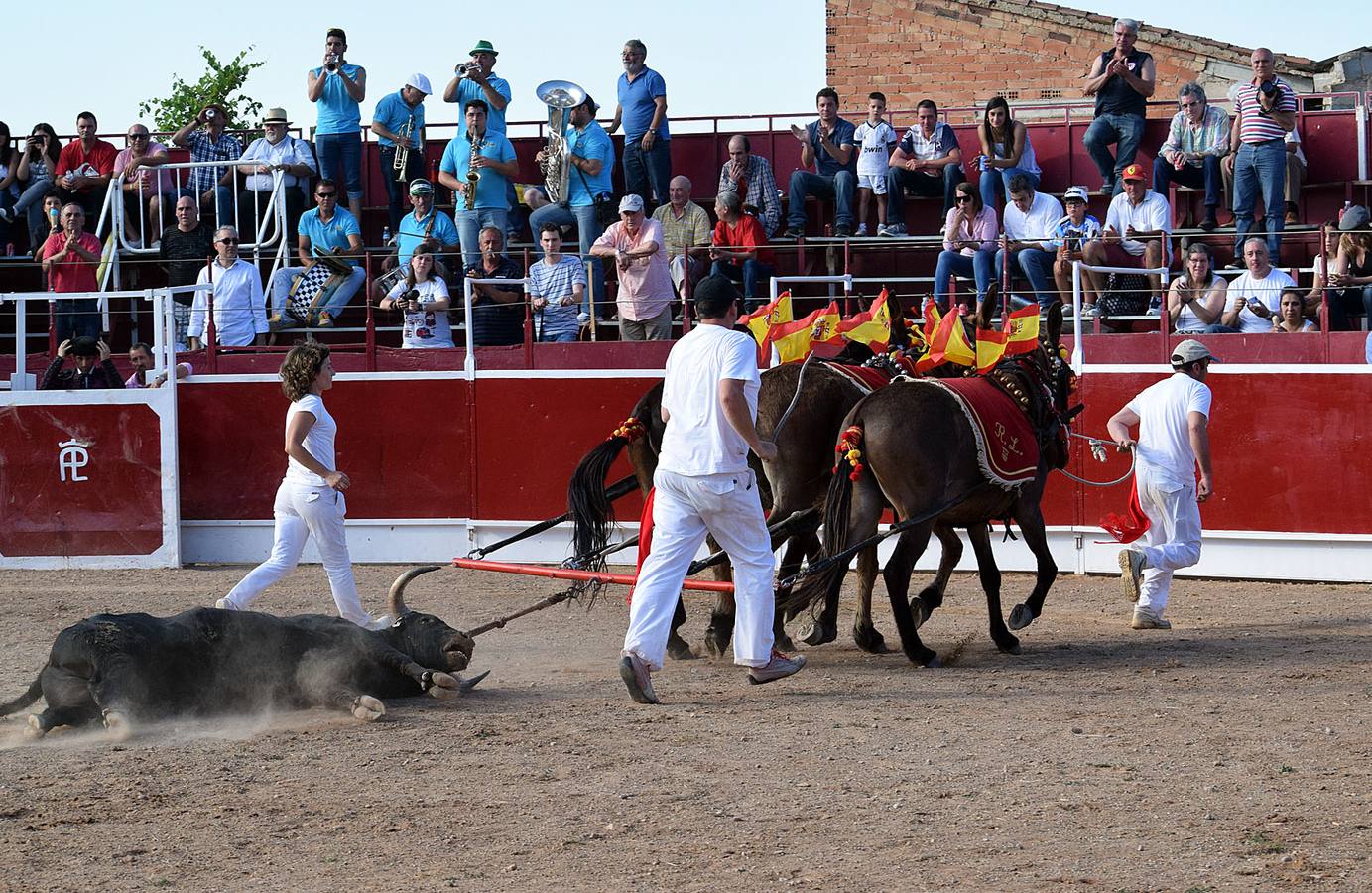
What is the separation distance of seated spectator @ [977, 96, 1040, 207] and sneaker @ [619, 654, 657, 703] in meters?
→ 8.71

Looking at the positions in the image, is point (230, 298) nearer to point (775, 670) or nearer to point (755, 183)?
point (755, 183)

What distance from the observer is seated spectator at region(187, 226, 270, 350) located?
49.4 feet

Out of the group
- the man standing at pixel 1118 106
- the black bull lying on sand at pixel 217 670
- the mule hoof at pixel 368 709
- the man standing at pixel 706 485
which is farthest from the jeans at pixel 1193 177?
the mule hoof at pixel 368 709

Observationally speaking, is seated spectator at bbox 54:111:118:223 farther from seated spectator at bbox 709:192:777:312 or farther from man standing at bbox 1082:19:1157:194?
man standing at bbox 1082:19:1157:194

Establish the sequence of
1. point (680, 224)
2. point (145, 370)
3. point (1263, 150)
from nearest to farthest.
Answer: point (145, 370) < point (1263, 150) < point (680, 224)

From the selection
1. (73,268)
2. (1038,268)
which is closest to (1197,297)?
(1038,268)

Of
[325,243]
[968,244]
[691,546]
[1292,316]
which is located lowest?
[691,546]

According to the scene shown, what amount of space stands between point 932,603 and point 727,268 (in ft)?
18.5

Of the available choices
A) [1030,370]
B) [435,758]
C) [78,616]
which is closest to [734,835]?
[435,758]

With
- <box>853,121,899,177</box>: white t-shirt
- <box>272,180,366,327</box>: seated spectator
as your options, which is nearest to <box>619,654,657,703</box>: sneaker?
<box>272,180,366,327</box>: seated spectator

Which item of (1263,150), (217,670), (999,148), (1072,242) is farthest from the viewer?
(999,148)

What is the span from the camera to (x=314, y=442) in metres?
8.51

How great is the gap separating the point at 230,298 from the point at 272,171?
201cm

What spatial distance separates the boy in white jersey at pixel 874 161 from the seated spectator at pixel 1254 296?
12.6 feet
